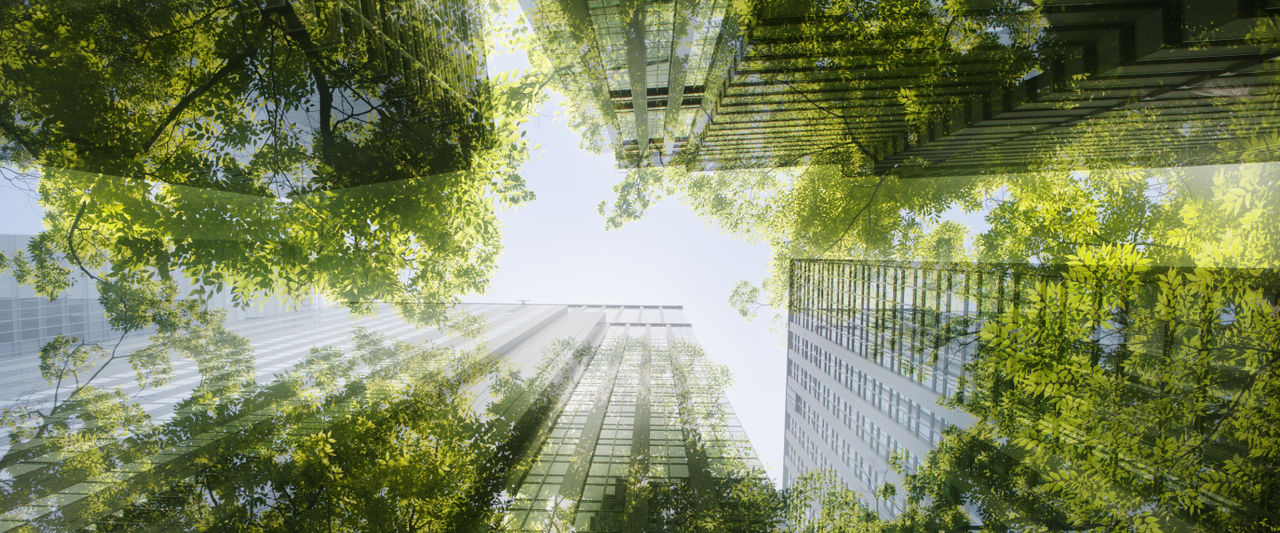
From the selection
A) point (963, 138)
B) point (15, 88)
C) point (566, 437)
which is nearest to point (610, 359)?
point (566, 437)

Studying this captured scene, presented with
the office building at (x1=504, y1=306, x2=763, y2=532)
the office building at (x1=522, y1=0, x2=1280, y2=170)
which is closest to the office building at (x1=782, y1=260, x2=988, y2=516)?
the office building at (x1=522, y1=0, x2=1280, y2=170)

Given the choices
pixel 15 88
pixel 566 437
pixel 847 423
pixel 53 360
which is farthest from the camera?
pixel 847 423

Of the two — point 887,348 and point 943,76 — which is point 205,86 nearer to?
point 943,76

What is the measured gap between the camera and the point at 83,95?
3.99m

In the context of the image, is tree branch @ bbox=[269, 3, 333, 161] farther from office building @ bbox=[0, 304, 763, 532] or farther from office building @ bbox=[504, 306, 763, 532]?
office building @ bbox=[504, 306, 763, 532]

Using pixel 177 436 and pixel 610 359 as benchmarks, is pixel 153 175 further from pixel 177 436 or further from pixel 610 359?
pixel 610 359

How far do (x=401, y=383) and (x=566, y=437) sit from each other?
5593 millimetres

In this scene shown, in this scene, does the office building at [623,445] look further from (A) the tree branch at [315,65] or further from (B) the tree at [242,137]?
(A) the tree branch at [315,65]

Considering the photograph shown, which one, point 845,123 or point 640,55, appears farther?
point 845,123

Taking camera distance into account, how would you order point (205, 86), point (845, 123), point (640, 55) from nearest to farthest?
point (205, 86) < point (640, 55) < point (845, 123)

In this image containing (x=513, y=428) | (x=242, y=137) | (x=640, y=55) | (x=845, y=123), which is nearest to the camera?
(x=242, y=137)
